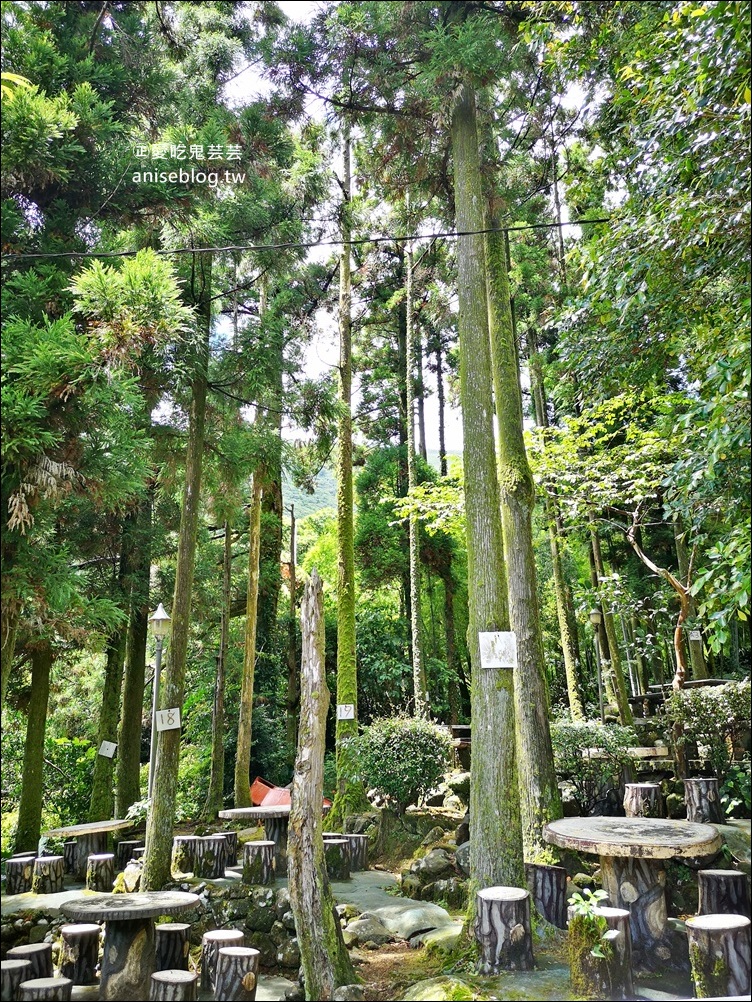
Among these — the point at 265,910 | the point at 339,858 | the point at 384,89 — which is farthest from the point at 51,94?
the point at 339,858

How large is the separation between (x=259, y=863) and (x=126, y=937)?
2.25 m

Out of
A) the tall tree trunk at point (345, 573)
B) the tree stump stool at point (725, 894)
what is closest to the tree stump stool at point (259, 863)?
the tall tree trunk at point (345, 573)

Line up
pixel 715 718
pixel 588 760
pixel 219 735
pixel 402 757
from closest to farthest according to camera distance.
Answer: pixel 588 760 < pixel 715 718 < pixel 402 757 < pixel 219 735

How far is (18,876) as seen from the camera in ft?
24.3

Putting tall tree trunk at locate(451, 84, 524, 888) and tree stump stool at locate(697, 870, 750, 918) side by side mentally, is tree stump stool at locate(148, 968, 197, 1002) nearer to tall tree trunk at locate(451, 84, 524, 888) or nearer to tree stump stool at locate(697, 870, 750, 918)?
tall tree trunk at locate(451, 84, 524, 888)

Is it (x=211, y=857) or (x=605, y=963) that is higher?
(x=605, y=963)

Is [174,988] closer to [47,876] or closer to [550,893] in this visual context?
[550,893]

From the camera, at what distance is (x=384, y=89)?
6.92 m

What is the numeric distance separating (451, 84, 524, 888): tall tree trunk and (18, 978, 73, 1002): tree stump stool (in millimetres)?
2621

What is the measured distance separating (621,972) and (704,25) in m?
5.43

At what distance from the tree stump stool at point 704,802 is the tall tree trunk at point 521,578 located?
1.85 m

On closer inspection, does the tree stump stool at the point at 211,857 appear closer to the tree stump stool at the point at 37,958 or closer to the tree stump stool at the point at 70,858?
the tree stump stool at the point at 70,858

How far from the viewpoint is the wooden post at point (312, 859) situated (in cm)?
396

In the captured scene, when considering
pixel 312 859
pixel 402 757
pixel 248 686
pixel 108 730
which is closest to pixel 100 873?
pixel 108 730
